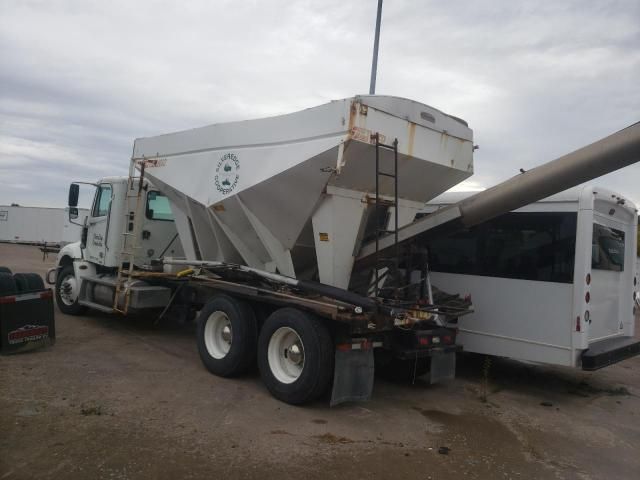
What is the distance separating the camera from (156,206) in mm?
9875

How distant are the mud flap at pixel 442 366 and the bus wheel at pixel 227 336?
2.20 meters

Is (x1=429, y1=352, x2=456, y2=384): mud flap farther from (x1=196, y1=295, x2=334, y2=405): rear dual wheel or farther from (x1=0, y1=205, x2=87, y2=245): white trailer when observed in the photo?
(x1=0, y1=205, x2=87, y2=245): white trailer

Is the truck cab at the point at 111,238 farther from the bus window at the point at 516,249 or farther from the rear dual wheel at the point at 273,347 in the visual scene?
the bus window at the point at 516,249

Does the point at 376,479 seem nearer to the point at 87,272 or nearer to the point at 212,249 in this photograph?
the point at 212,249

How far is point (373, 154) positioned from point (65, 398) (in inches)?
164

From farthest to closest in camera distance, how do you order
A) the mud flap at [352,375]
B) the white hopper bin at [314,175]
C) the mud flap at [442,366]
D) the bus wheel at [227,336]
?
the bus wheel at [227,336]
the mud flap at [442,366]
the white hopper bin at [314,175]
the mud flap at [352,375]

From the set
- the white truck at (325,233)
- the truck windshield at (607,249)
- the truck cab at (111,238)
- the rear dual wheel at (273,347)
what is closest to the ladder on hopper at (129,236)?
the truck cab at (111,238)

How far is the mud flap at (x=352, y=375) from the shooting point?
550cm

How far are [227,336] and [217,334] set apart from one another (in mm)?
228

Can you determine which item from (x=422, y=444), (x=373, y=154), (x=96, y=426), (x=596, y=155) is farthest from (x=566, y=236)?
(x=96, y=426)

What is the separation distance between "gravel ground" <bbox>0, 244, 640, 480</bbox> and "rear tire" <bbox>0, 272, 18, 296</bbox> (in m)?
0.90

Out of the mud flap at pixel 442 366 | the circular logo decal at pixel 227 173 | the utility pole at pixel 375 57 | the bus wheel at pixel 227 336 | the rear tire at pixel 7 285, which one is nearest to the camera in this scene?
the mud flap at pixel 442 366

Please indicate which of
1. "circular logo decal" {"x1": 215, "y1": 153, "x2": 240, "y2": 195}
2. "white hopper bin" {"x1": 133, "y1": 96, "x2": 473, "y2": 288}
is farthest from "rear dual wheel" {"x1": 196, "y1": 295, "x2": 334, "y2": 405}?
"circular logo decal" {"x1": 215, "y1": 153, "x2": 240, "y2": 195}

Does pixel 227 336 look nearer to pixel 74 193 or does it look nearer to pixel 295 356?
pixel 295 356
